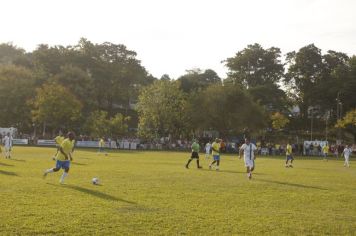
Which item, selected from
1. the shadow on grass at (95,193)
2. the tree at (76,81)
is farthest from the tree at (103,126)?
the shadow on grass at (95,193)

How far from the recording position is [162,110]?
2744 inches

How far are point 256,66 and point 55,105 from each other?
124ft

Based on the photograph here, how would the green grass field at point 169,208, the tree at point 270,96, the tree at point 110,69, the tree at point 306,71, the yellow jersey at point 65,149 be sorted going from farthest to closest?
the tree at point 306,71 < the tree at point 110,69 < the tree at point 270,96 < the yellow jersey at point 65,149 < the green grass field at point 169,208

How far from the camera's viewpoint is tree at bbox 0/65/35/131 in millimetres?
70562

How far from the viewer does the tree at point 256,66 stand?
8688cm

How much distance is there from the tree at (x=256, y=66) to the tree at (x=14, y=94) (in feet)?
115

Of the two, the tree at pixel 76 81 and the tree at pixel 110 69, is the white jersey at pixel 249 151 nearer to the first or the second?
the tree at pixel 76 81

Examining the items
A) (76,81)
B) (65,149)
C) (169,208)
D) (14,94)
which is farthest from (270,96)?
(169,208)

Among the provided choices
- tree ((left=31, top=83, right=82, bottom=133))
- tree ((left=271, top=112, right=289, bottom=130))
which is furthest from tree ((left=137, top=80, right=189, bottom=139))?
tree ((left=271, top=112, right=289, bottom=130))

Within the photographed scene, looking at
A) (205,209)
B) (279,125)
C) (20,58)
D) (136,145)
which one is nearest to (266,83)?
(279,125)

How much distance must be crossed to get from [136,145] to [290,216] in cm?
5583

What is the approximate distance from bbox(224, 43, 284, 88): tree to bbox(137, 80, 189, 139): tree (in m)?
18.6

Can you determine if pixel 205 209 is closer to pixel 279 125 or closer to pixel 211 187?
pixel 211 187

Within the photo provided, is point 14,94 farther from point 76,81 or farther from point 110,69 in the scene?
point 110,69
